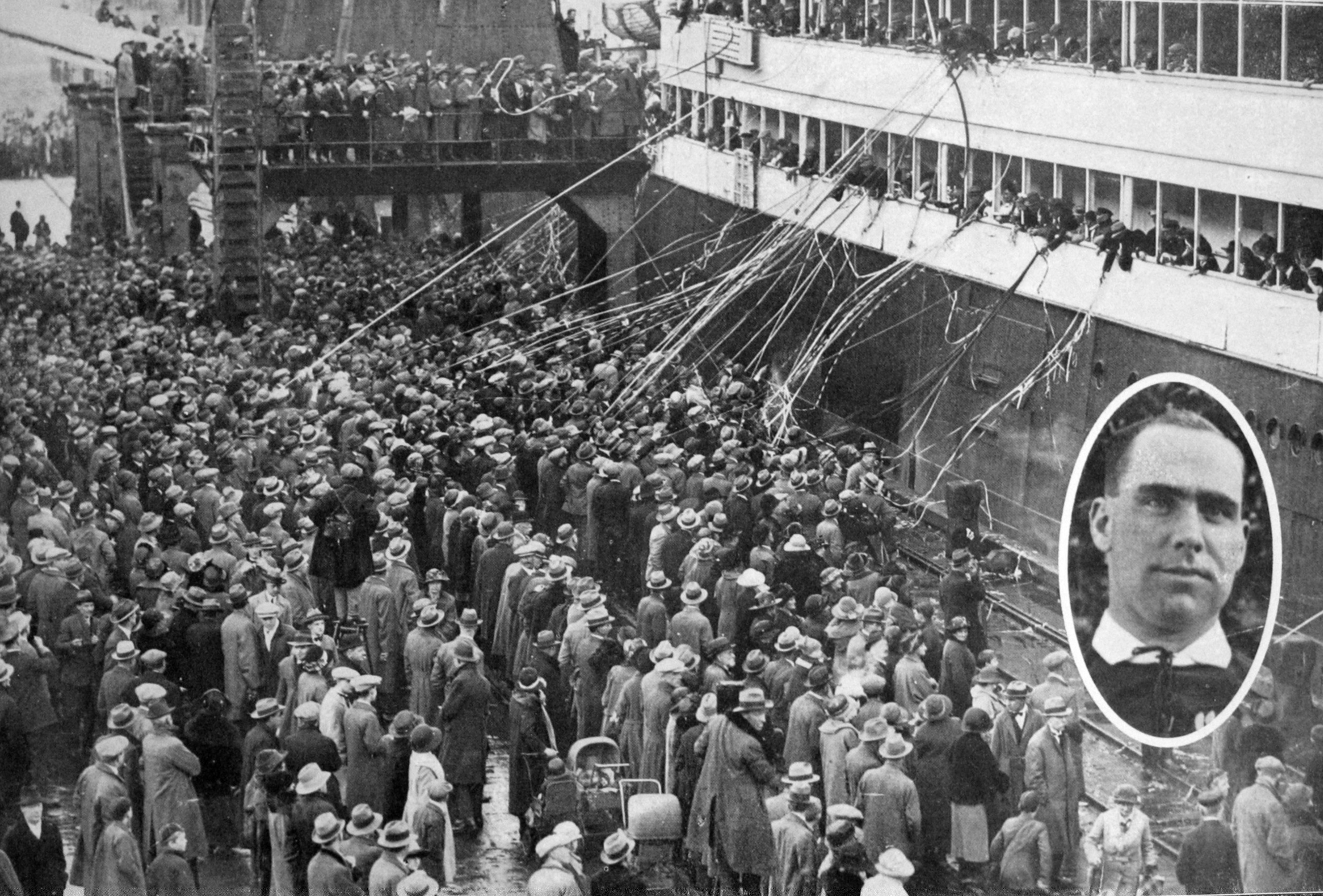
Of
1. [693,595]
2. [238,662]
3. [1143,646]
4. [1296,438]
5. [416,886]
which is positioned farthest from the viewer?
[1143,646]

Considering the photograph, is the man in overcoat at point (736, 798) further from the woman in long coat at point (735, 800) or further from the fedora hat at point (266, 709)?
the fedora hat at point (266, 709)

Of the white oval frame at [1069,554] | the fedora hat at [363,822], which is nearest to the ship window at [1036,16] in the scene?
the white oval frame at [1069,554]

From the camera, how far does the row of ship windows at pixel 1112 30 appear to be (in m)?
9.27

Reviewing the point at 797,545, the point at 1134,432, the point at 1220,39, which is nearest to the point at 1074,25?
the point at 1220,39

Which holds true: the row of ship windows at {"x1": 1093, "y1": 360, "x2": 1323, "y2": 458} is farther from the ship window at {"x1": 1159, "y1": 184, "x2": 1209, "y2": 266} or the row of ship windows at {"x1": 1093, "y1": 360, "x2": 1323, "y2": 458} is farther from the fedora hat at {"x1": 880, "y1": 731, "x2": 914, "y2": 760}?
the fedora hat at {"x1": 880, "y1": 731, "x2": 914, "y2": 760}

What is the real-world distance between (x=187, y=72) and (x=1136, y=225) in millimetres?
4551

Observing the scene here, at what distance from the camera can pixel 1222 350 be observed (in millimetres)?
9289

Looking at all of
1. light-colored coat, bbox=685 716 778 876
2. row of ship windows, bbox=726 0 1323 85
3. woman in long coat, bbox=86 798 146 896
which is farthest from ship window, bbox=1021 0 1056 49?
woman in long coat, bbox=86 798 146 896

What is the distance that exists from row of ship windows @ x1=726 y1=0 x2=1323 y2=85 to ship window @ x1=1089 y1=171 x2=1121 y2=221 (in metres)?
0.54

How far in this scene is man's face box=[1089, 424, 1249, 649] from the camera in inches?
377

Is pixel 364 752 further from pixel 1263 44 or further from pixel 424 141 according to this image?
pixel 1263 44

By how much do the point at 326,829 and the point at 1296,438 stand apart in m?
5.03

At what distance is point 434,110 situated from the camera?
9172mm

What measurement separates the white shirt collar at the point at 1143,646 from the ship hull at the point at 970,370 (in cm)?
36
